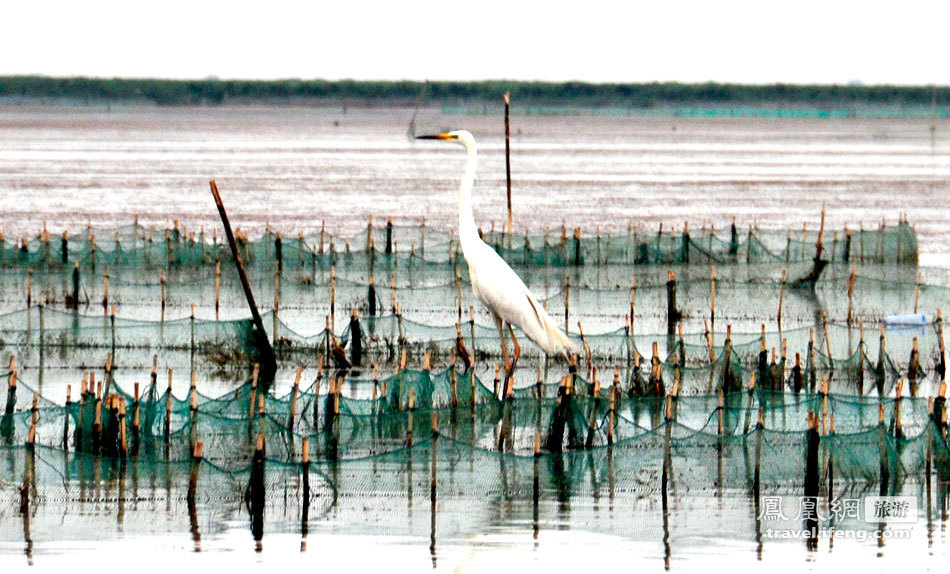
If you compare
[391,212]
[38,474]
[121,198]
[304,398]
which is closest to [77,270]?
[304,398]

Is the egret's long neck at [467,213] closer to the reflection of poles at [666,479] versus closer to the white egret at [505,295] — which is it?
the white egret at [505,295]

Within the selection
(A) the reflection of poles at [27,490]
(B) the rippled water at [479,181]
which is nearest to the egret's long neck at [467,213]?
(A) the reflection of poles at [27,490]

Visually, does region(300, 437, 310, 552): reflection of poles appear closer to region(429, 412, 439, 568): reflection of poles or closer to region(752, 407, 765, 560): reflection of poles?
region(429, 412, 439, 568): reflection of poles

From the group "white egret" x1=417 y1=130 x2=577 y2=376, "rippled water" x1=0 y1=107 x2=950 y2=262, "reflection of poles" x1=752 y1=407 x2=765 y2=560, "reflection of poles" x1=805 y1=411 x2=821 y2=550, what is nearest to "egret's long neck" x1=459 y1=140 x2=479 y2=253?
"white egret" x1=417 y1=130 x2=577 y2=376

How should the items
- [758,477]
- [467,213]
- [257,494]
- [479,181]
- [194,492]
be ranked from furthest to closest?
[479,181], [467,213], [758,477], [194,492], [257,494]

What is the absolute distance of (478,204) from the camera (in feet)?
148

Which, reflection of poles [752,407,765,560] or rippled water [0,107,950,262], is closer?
reflection of poles [752,407,765,560]

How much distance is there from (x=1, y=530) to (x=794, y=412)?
7.35 meters

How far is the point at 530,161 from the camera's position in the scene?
70750 millimetres

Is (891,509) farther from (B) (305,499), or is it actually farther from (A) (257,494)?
(A) (257,494)

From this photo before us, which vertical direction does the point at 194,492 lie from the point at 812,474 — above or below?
below

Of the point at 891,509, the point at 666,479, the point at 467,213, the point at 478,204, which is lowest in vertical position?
the point at 891,509

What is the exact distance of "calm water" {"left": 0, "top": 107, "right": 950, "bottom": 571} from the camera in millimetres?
11672

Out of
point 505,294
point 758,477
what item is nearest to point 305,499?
point 758,477
